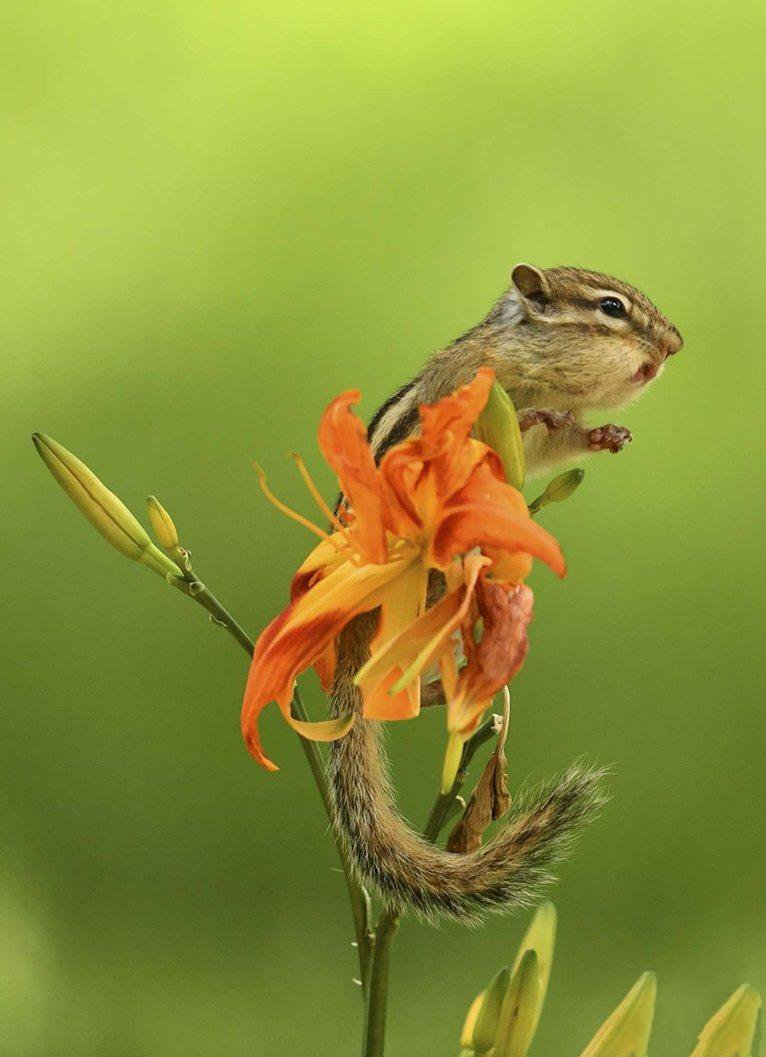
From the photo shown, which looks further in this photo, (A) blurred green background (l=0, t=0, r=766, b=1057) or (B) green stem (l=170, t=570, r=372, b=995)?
(A) blurred green background (l=0, t=0, r=766, b=1057)

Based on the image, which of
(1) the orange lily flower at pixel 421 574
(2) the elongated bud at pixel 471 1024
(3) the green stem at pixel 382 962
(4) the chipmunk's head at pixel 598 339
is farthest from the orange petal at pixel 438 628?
(4) the chipmunk's head at pixel 598 339

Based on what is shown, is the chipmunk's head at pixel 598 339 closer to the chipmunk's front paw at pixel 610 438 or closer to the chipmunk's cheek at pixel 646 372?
the chipmunk's cheek at pixel 646 372

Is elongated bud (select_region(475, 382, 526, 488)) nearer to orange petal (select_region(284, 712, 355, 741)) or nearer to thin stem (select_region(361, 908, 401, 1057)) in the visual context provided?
orange petal (select_region(284, 712, 355, 741))

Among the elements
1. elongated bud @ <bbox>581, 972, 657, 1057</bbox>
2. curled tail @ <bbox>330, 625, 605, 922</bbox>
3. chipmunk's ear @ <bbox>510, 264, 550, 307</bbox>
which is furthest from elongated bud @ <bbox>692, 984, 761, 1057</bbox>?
chipmunk's ear @ <bbox>510, 264, 550, 307</bbox>

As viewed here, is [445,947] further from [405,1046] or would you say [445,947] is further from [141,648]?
[141,648]

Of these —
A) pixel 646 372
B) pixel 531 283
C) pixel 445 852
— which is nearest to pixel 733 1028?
pixel 445 852

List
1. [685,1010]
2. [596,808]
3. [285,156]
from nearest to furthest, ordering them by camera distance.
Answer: [596,808] < [685,1010] < [285,156]

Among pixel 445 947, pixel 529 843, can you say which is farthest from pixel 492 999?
pixel 445 947
